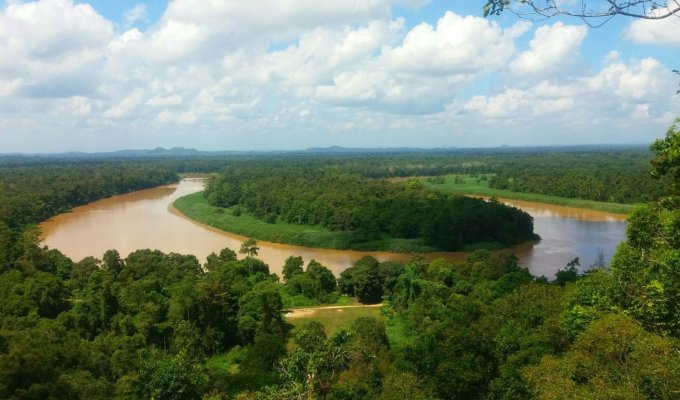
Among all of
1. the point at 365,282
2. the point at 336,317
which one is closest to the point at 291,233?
the point at 365,282

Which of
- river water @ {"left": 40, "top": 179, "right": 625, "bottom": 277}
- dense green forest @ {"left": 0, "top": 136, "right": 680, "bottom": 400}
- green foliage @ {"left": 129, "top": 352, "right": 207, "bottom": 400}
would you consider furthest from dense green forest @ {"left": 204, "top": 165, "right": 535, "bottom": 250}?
green foliage @ {"left": 129, "top": 352, "right": 207, "bottom": 400}

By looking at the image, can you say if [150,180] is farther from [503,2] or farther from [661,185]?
[503,2]

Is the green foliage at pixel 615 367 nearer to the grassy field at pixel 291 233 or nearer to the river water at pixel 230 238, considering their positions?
the river water at pixel 230 238

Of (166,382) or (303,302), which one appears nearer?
(166,382)

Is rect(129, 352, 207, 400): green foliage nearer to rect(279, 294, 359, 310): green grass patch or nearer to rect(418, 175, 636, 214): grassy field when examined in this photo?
rect(279, 294, 359, 310): green grass patch

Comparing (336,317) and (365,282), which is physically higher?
(365,282)

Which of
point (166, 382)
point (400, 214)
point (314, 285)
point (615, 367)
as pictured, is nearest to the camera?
point (615, 367)

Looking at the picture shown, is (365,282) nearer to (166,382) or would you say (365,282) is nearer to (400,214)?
(166,382)

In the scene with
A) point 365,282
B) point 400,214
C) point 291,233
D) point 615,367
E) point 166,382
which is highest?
point 615,367
